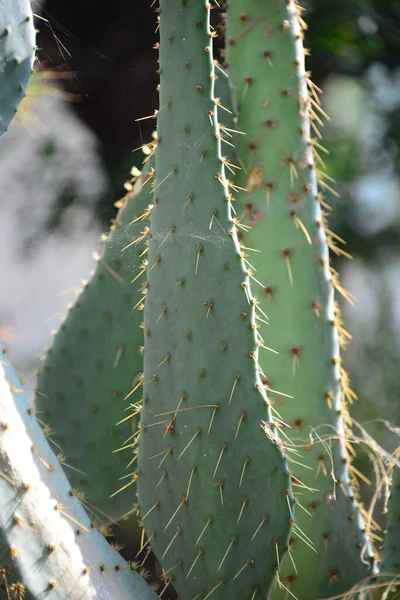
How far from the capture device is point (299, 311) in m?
0.97

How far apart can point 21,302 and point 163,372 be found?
1.56ft

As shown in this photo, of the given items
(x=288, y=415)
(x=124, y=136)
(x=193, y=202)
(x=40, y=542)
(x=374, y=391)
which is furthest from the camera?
(x=374, y=391)

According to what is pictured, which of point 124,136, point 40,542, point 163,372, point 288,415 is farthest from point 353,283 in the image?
point 40,542

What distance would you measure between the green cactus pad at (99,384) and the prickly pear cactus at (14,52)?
31cm

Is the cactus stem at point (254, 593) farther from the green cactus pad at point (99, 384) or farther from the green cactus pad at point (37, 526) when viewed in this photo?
the green cactus pad at point (99, 384)

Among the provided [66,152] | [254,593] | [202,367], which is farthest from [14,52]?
[254,593]

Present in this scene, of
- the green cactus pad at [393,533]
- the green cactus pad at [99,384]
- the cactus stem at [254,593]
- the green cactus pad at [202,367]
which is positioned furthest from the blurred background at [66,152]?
the cactus stem at [254,593]

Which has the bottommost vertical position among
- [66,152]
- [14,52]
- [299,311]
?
[299,311]

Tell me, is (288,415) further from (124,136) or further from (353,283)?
(353,283)

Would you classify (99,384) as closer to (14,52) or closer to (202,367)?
(202,367)

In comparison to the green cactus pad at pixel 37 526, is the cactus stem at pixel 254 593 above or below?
below

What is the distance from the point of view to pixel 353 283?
231 centimetres

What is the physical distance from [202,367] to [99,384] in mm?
351

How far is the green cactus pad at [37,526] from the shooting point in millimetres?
669
